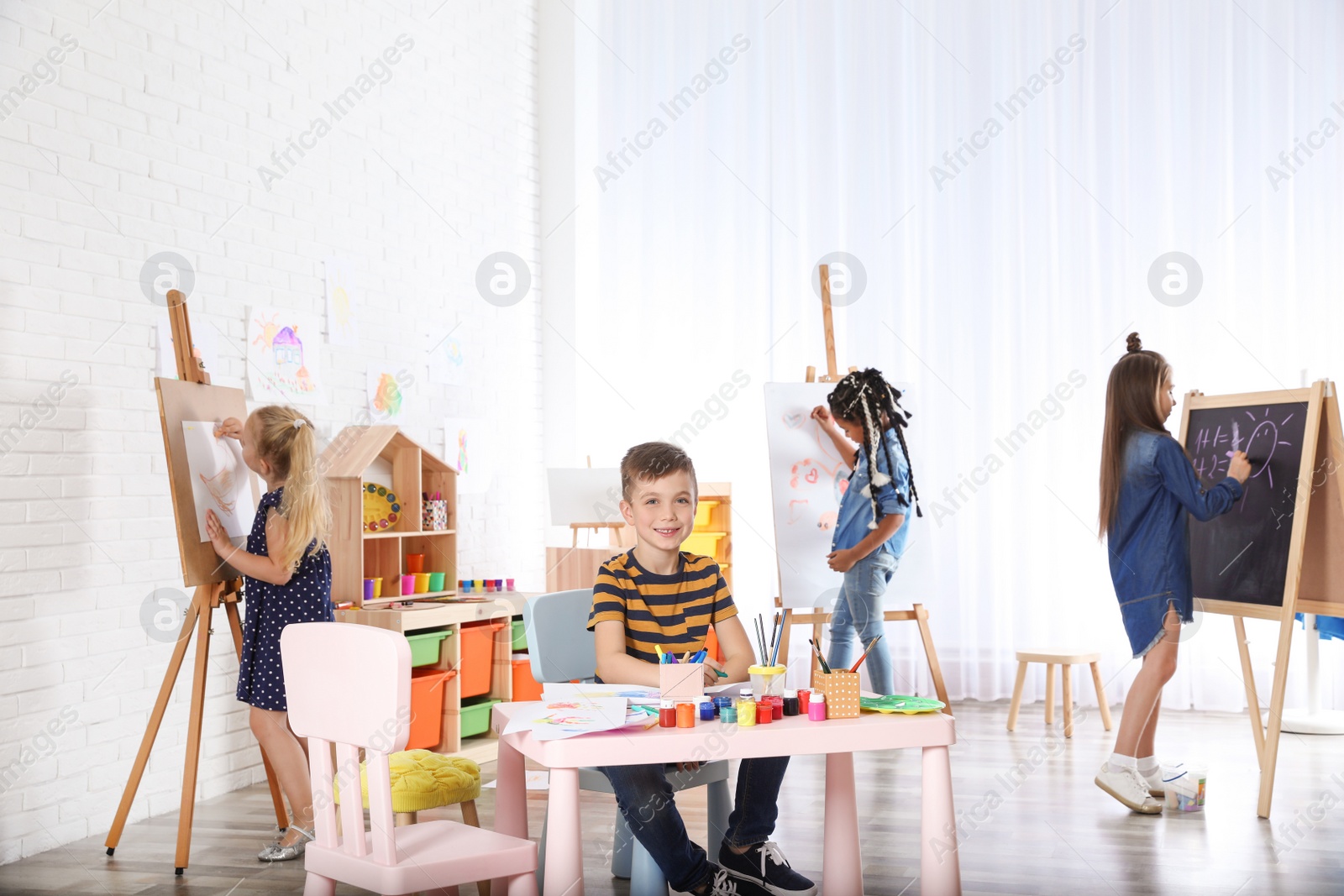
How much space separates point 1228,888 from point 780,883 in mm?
1132

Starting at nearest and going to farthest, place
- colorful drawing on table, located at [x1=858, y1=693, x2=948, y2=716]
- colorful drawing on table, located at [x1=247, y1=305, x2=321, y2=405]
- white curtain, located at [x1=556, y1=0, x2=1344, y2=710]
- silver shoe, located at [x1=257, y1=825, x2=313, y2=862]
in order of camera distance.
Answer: colorful drawing on table, located at [x1=858, y1=693, x2=948, y2=716], silver shoe, located at [x1=257, y1=825, x2=313, y2=862], colorful drawing on table, located at [x1=247, y1=305, x2=321, y2=405], white curtain, located at [x1=556, y1=0, x2=1344, y2=710]

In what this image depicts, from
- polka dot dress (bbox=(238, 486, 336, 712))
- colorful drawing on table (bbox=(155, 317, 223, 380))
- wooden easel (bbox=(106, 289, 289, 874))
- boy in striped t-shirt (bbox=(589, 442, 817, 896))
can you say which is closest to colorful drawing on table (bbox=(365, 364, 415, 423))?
colorful drawing on table (bbox=(155, 317, 223, 380))

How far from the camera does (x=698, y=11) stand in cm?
624

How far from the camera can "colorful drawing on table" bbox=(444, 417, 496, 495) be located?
547 cm

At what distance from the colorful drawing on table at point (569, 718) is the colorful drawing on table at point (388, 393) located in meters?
2.89

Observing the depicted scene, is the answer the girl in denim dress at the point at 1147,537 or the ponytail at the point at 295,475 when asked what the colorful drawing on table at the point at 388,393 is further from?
the girl in denim dress at the point at 1147,537

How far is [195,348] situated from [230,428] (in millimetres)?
575

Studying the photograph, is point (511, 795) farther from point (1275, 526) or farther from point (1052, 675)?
point (1052, 675)

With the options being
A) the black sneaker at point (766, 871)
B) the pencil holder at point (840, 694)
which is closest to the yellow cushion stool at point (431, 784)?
the black sneaker at point (766, 871)

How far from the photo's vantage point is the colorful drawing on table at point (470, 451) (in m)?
5.47

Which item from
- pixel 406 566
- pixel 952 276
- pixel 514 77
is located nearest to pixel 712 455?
pixel 952 276

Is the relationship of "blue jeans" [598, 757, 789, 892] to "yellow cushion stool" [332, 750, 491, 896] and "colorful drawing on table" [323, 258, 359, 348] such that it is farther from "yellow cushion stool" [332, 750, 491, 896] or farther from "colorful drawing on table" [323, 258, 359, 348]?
"colorful drawing on table" [323, 258, 359, 348]

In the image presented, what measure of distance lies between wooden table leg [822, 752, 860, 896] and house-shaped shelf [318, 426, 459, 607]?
2.36 meters

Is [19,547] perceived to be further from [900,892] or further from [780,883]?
[900,892]
